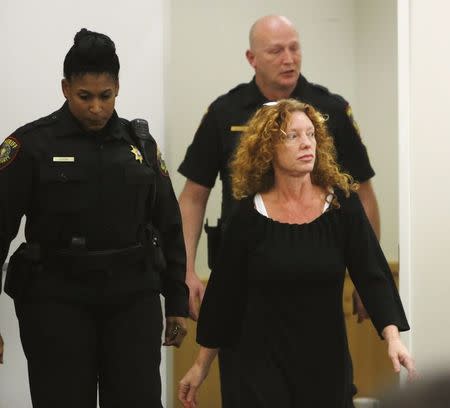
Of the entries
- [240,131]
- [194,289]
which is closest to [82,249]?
[194,289]

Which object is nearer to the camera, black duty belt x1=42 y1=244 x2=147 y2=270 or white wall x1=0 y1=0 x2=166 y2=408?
black duty belt x1=42 y1=244 x2=147 y2=270

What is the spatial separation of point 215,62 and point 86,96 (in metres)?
1.59

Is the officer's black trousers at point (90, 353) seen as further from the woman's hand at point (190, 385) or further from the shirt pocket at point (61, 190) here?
the shirt pocket at point (61, 190)

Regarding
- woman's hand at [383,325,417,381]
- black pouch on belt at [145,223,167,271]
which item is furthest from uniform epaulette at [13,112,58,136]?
woman's hand at [383,325,417,381]

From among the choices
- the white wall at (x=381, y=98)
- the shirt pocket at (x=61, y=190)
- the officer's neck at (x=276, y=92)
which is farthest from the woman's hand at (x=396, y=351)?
the white wall at (x=381, y=98)

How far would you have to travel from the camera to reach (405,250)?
3.55m

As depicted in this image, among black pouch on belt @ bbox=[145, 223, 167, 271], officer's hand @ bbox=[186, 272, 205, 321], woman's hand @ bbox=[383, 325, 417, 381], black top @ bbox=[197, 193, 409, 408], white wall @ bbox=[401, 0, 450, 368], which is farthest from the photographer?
white wall @ bbox=[401, 0, 450, 368]

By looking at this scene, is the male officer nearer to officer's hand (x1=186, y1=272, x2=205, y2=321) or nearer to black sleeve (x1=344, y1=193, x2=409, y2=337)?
officer's hand (x1=186, y1=272, x2=205, y2=321)

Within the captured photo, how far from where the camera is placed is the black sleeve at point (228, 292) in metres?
2.31

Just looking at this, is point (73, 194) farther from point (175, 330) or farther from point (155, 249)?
point (175, 330)

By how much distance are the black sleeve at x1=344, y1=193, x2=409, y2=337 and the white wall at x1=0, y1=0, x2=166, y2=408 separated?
136cm

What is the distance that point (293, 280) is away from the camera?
222cm

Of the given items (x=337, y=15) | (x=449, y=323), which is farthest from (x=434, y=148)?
(x=337, y=15)

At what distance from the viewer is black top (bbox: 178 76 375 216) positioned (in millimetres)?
3170
